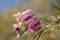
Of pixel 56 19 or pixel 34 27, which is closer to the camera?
pixel 34 27

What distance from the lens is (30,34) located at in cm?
273

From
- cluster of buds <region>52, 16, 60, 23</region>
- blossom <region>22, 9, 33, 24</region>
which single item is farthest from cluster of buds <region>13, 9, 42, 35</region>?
cluster of buds <region>52, 16, 60, 23</region>

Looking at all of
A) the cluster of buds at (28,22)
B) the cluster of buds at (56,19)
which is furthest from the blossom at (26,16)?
the cluster of buds at (56,19)

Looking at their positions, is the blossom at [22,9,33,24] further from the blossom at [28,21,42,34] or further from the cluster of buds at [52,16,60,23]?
the cluster of buds at [52,16,60,23]

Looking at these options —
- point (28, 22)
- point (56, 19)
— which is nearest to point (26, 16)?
point (28, 22)

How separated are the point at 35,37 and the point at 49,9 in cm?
58

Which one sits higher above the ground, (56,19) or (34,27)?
(56,19)

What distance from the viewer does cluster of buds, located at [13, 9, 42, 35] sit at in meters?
2.72

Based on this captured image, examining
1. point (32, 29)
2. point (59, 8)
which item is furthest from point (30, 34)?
point (59, 8)

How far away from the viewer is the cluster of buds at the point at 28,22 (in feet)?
8.93

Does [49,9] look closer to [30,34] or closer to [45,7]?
[45,7]

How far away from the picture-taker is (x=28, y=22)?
108 inches

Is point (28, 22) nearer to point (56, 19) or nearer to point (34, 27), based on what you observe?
point (34, 27)

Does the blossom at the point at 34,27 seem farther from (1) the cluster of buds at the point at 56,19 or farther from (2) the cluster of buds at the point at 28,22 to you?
(1) the cluster of buds at the point at 56,19
